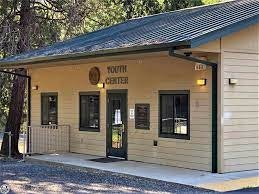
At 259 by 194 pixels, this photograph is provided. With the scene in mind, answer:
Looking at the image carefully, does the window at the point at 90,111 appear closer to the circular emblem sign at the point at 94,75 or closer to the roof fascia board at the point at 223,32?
the circular emblem sign at the point at 94,75

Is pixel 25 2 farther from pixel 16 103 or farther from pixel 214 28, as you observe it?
pixel 214 28

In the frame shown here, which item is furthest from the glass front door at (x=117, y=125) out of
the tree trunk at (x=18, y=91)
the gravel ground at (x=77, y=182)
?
the tree trunk at (x=18, y=91)

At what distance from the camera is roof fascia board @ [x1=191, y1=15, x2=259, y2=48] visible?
12.2m

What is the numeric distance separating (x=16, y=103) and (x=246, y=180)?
41.4 feet

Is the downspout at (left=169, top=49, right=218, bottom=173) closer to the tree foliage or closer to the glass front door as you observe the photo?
→ the glass front door

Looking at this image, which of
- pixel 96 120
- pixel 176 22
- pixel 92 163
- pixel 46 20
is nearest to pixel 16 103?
pixel 46 20

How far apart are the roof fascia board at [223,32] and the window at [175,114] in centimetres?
225

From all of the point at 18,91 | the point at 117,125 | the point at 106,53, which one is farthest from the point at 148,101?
the point at 18,91

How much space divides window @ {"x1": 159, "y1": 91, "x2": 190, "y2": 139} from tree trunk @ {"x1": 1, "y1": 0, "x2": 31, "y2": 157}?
843cm

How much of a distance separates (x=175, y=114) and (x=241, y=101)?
1.88m

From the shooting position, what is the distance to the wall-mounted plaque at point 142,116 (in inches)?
627

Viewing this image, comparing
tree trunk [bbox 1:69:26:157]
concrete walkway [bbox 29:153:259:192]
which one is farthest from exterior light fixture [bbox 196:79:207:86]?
tree trunk [bbox 1:69:26:157]

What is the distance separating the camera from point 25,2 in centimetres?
2228

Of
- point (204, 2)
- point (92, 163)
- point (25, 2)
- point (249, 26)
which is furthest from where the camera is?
point (204, 2)
